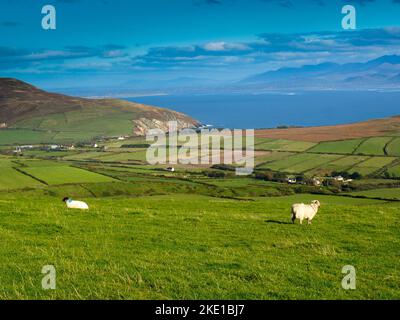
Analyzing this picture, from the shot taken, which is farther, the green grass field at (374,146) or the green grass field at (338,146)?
the green grass field at (338,146)

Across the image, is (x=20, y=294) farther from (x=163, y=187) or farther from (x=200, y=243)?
(x=163, y=187)

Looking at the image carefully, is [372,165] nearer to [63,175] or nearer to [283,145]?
[283,145]

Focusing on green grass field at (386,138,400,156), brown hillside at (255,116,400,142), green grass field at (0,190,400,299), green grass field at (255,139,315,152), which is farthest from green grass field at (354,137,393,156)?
green grass field at (0,190,400,299)

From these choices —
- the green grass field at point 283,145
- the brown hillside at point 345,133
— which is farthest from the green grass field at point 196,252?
the brown hillside at point 345,133

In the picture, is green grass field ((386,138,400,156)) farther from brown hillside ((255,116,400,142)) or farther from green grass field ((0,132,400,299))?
green grass field ((0,132,400,299))

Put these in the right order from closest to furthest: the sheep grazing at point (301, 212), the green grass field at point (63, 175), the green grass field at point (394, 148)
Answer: the sheep grazing at point (301, 212) → the green grass field at point (63, 175) → the green grass field at point (394, 148)

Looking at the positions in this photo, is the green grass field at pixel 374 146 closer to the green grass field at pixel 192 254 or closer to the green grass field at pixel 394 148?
the green grass field at pixel 394 148

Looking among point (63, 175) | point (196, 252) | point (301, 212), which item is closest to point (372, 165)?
point (63, 175)

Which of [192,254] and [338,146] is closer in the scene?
[192,254]

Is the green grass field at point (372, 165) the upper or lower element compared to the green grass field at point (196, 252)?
upper

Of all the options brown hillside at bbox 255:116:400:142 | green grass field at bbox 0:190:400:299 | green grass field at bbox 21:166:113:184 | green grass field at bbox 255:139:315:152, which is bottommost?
green grass field at bbox 0:190:400:299

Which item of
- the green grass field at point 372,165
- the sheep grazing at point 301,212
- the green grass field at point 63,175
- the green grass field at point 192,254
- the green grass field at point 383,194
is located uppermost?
the green grass field at point 372,165
